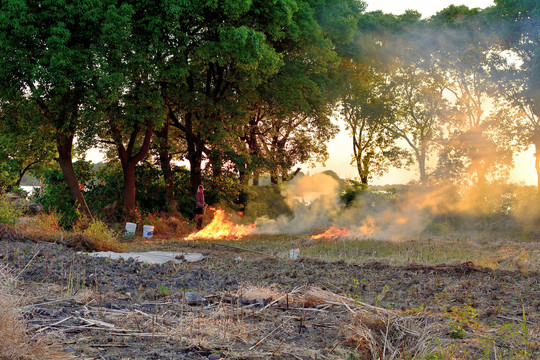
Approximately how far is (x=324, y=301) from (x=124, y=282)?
2.93m

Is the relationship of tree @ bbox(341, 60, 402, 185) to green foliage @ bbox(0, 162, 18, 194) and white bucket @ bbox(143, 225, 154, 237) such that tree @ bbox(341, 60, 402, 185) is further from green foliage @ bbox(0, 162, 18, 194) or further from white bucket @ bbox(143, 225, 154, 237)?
green foliage @ bbox(0, 162, 18, 194)

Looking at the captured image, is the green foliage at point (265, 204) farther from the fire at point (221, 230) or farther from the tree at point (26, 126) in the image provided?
the tree at point (26, 126)

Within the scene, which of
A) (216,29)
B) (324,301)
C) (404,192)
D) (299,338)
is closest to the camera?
(299,338)

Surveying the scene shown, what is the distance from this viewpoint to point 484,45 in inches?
891

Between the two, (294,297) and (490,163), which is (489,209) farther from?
(294,297)

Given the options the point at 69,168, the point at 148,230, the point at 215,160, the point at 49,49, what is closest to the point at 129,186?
the point at 69,168

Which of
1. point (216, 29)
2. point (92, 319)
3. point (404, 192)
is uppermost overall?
point (216, 29)

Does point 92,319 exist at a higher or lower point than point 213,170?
lower

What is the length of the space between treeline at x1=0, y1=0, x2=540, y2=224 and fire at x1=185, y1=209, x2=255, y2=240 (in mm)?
1724

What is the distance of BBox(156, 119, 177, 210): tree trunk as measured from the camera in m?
20.4

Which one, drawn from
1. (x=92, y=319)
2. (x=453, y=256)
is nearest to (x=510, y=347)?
(x=92, y=319)

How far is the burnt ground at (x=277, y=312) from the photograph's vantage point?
4.10 m

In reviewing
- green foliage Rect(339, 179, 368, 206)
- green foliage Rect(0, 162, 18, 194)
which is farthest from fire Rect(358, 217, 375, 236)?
green foliage Rect(0, 162, 18, 194)

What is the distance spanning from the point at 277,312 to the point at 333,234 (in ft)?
35.1
